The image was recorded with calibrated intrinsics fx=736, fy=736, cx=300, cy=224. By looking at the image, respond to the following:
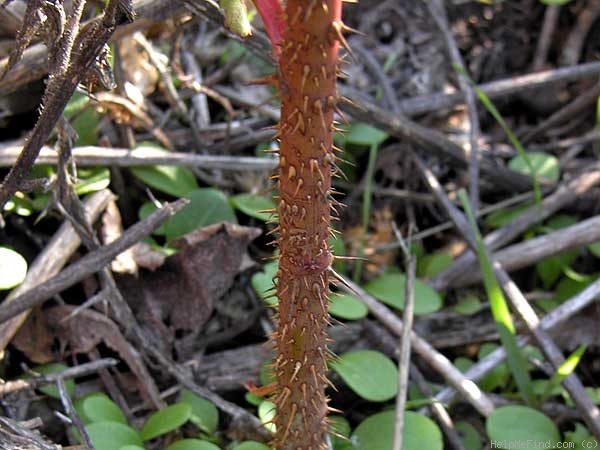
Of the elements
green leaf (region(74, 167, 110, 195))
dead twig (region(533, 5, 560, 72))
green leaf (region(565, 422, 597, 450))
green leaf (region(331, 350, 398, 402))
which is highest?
dead twig (region(533, 5, 560, 72))

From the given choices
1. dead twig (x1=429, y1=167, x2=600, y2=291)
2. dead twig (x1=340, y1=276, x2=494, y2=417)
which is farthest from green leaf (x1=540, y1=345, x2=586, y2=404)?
dead twig (x1=429, y1=167, x2=600, y2=291)

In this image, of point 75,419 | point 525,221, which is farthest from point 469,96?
point 75,419

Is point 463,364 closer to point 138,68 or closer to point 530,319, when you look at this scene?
point 530,319

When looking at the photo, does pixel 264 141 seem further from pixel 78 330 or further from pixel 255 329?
pixel 78 330

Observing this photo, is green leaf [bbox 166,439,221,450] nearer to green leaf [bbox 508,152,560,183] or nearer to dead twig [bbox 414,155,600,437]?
dead twig [bbox 414,155,600,437]

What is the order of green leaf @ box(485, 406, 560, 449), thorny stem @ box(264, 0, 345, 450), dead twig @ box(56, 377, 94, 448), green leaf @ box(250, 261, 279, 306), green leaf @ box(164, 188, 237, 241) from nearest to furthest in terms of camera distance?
thorny stem @ box(264, 0, 345, 450), dead twig @ box(56, 377, 94, 448), green leaf @ box(485, 406, 560, 449), green leaf @ box(250, 261, 279, 306), green leaf @ box(164, 188, 237, 241)

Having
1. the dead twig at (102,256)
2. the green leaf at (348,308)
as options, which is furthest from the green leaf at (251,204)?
the dead twig at (102,256)

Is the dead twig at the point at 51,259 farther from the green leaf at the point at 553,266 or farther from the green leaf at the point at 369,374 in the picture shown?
the green leaf at the point at 553,266
